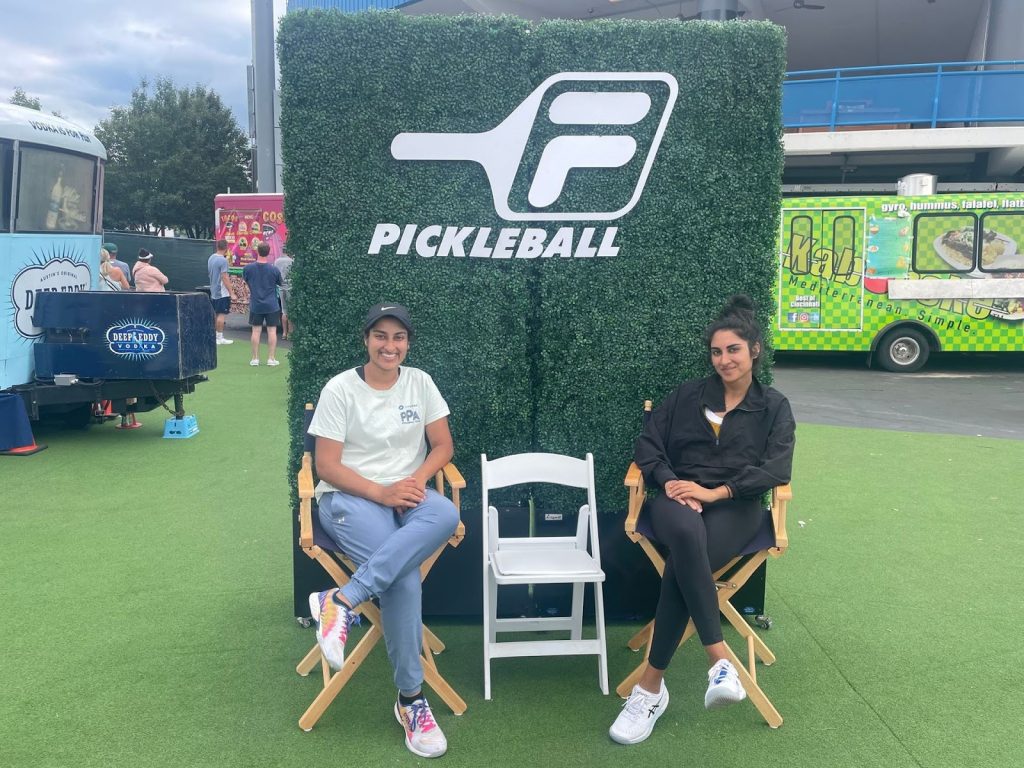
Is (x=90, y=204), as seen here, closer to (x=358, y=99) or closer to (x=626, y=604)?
(x=358, y=99)

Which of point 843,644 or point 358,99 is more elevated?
point 358,99

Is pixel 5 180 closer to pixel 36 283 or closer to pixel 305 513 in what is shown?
pixel 36 283

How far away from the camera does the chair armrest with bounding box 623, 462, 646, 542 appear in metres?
3.40

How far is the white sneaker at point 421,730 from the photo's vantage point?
9.78 ft

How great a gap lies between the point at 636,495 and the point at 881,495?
3.53 m

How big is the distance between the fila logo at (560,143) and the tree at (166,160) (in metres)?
34.0

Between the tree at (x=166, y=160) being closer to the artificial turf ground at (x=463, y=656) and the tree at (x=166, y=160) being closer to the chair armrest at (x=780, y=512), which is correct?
the artificial turf ground at (x=463, y=656)

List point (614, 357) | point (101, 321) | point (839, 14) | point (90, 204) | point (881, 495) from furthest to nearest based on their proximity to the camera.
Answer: point (839, 14) < point (90, 204) < point (101, 321) < point (881, 495) < point (614, 357)

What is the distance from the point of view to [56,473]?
22.1 feet

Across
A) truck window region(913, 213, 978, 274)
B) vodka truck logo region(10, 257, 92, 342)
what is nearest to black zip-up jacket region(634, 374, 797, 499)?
vodka truck logo region(10, 257, 92, 342)

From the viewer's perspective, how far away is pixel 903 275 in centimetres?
1236

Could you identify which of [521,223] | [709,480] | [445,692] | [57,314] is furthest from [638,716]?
[57,314]

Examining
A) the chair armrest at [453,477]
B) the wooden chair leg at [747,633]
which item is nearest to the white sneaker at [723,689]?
the wooden chair leg at [747,633]

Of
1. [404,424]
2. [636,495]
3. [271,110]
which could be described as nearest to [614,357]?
[636,495]
